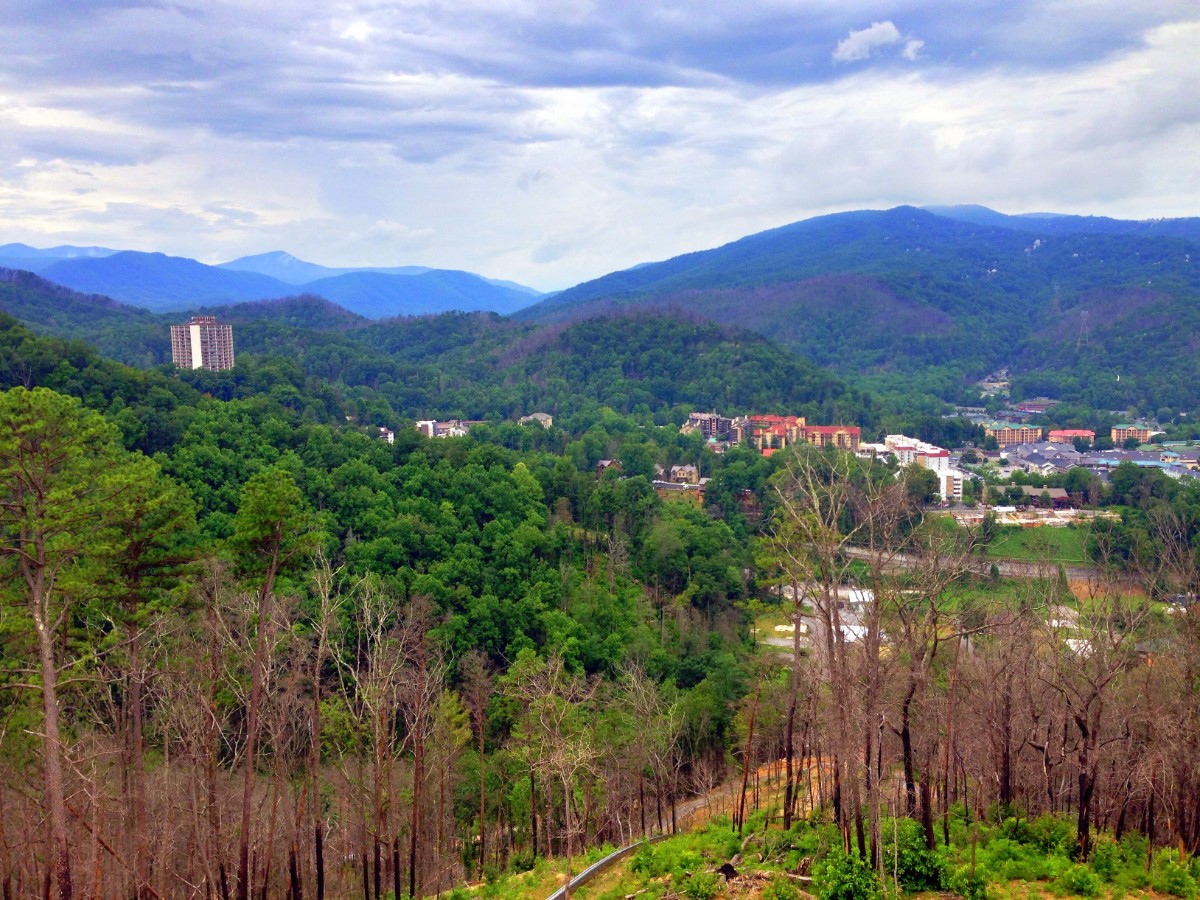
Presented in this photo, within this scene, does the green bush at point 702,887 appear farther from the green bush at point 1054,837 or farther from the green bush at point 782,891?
the green bush at point 1054,837

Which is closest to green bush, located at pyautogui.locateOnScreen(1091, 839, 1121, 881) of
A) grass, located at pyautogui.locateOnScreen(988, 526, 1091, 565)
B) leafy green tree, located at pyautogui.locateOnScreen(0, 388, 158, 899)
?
leafy green tree, located at pyautogui.locateOnScreen(0, 388, 158, 899)

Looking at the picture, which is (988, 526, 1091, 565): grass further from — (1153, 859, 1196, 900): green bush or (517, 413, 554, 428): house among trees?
(517, 413, 554, 428): house among trees

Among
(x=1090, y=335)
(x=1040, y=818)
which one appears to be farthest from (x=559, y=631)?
(x=1090, y=335)

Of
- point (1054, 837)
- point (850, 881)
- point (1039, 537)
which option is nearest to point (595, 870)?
point (850, 881)

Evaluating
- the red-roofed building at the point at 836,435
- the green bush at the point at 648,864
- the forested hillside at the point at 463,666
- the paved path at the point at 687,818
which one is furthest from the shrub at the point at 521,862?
the red-roofed building at the point at 836,435

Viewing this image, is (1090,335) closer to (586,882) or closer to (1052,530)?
(1052,530)
